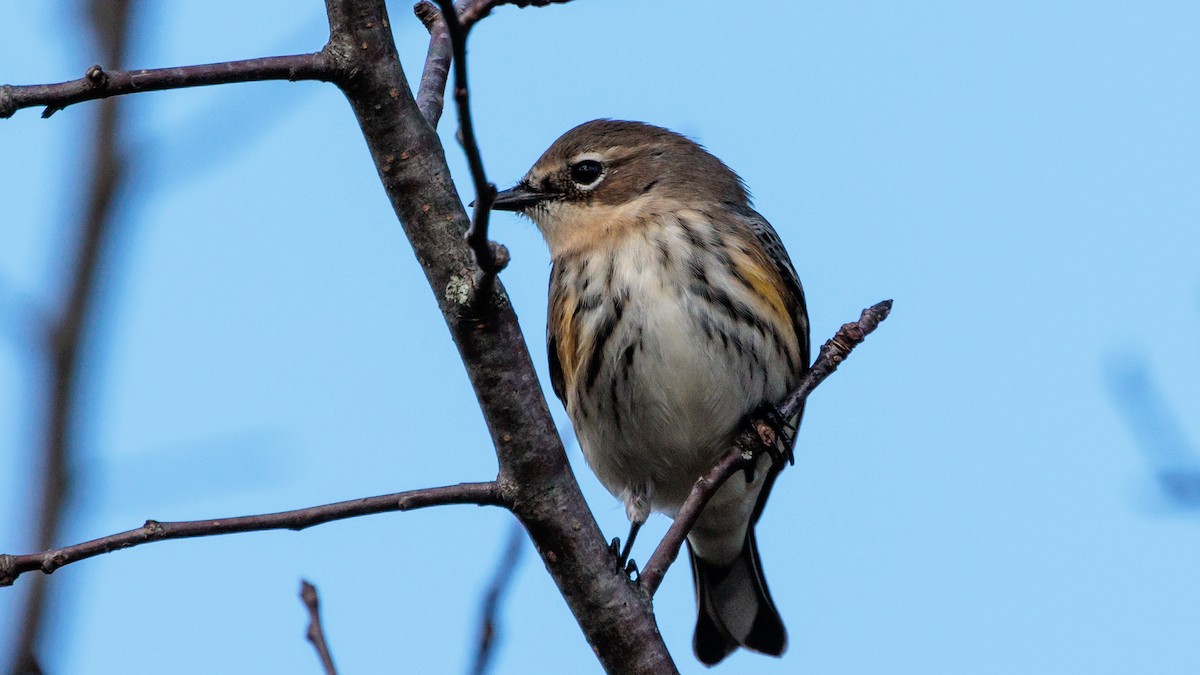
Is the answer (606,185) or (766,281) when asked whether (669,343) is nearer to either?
(766,281)

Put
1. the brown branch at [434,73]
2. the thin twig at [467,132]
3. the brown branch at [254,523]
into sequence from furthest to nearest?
the brown branch at [434,73] → the brown branch at [254,523] → the thin twig at [467,132]

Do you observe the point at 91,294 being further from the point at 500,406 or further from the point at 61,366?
the point at 500,406

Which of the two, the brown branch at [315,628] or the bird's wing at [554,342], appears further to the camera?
the bird's wing at [554,342]

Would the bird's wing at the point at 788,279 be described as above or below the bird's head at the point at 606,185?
below

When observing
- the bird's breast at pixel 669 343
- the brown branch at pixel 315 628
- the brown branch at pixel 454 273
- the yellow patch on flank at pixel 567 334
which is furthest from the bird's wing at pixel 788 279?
the brown branch at pixel 315 628

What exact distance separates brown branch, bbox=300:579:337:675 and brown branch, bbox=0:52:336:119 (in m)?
1.34

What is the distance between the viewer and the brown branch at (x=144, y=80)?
10.7 feet

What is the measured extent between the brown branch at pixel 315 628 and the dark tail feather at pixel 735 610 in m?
4.54

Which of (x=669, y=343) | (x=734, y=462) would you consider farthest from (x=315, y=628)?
(x=669, y=343)

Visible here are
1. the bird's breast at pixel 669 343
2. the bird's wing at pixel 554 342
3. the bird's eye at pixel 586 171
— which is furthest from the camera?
the bird's eye at pixel 586 171

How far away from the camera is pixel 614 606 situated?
13.2ft

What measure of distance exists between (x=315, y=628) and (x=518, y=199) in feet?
14.6

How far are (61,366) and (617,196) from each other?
422 cm

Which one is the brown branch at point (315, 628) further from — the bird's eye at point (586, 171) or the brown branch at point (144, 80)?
the bird's eye at point (586, 171)
